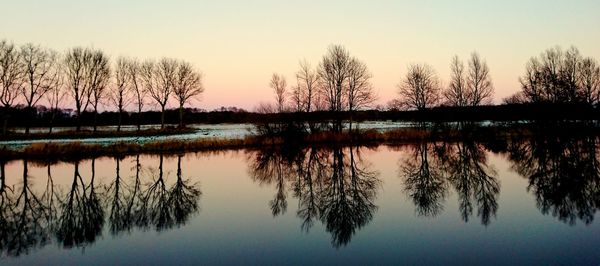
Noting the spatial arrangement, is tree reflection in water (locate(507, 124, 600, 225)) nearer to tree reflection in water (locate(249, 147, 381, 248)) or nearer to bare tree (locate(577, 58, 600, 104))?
tree reflection in water (locate(249, 147, 381, 248))

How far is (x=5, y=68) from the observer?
4675 cm

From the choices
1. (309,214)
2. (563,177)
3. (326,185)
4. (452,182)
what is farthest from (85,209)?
(563,177)

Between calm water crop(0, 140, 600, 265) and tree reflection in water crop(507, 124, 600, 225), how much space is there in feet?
0.23

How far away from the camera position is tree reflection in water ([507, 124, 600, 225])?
39.4ft

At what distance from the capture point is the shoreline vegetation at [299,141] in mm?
30078

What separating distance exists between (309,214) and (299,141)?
26.8 m

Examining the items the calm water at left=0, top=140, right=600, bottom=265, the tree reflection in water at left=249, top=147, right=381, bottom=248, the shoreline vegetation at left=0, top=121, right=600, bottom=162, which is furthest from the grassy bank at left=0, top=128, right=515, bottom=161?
the tree reflection in water at left=249, top=147, right=381, bottom=248

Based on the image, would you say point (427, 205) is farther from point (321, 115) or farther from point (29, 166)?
point (321, 115)

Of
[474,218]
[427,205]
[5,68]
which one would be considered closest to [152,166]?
[427,205]

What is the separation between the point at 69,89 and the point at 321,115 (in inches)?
1378

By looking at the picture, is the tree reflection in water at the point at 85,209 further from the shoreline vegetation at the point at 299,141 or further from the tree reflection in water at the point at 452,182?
the shoreline vegetation at the point at 299,141

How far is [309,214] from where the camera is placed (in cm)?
1237

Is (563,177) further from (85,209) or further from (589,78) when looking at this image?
(589,78)

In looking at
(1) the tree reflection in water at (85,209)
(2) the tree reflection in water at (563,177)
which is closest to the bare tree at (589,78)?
(2) the tree reflection in water at (563,177)
